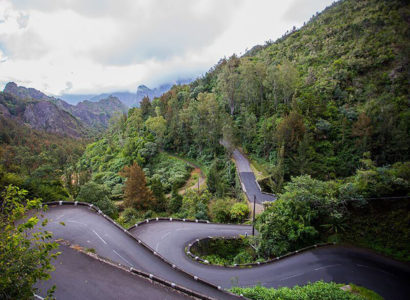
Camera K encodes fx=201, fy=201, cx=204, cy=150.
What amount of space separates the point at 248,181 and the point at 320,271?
54.0 ft

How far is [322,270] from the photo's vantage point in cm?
1330

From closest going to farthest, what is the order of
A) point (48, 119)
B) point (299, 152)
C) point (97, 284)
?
point (97, 284) < point (299, 152) < point (48, 119)

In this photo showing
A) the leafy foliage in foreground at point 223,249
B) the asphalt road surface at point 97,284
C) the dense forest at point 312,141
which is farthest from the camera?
the leafy foliage in foreground at point 223,249

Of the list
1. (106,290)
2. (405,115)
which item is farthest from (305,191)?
(405,115)

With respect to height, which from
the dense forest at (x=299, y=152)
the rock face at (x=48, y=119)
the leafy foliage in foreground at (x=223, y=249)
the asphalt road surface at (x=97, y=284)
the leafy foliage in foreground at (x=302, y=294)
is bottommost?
the leafy foliage in foreground at (x=223, y=249)

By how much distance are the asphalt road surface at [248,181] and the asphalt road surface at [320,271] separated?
1088 centimetres

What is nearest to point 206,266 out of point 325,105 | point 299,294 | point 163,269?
point 163,269

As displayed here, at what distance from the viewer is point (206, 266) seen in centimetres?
→ 1412

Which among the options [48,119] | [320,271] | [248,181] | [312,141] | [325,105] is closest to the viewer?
[320,271]

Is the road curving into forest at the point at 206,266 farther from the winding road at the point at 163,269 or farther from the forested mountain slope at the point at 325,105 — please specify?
the forested mountain slope at the point at 325,105

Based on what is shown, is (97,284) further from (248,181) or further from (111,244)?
(248,181)

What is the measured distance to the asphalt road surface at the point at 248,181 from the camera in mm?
25947

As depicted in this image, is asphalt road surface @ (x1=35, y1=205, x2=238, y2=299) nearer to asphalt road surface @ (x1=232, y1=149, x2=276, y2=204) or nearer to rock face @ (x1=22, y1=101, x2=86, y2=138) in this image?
asphalt road surface @ (x1=232, y1=149, x2=276, y2=204)

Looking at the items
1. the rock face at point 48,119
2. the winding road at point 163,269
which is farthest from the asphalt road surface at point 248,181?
the rock face at point 48,119
